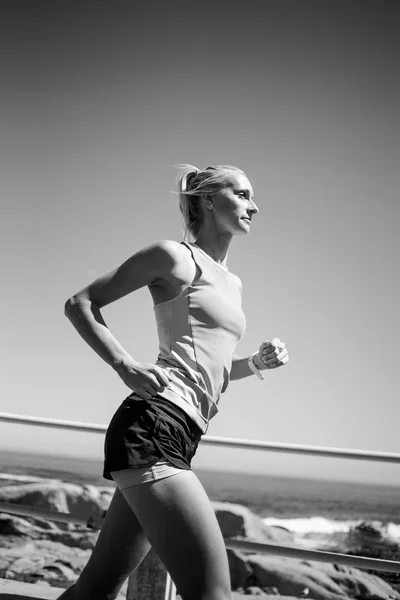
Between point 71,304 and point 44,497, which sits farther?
point 44,497

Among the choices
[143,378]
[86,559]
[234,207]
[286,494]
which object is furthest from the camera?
[286,494]

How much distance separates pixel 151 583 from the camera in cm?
189

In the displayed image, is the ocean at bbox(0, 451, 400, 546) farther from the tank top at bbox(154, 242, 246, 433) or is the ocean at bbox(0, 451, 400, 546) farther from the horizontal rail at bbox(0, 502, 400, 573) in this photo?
the tank top at bbox(154, 242, 246, 433)

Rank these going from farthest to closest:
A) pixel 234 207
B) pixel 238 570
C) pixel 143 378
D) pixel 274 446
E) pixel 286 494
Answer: pixel 286 494, pixel 238 570, pixel 274 446, pixel 234 207, pixel 143 378

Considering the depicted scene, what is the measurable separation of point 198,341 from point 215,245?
1.08 feet

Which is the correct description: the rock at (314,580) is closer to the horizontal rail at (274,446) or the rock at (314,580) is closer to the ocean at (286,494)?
the horizontal rail at (274,446)

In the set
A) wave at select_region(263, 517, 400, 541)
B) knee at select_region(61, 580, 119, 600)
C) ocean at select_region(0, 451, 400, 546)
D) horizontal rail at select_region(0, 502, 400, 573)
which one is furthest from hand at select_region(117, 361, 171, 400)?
ocean at select_region(0, 451, 400, 546)

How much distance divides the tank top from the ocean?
27.1 metres

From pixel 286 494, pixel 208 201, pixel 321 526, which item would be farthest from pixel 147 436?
pixel 286 494

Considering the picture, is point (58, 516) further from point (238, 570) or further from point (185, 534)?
point (238, 570)

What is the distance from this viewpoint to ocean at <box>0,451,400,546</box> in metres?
28.3

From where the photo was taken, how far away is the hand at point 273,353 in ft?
5.03

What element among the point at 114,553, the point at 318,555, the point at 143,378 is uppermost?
the point at 143,378

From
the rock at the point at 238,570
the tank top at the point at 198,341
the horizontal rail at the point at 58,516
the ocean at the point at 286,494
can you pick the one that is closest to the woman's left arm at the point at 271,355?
the tank top at the point at 198,341
